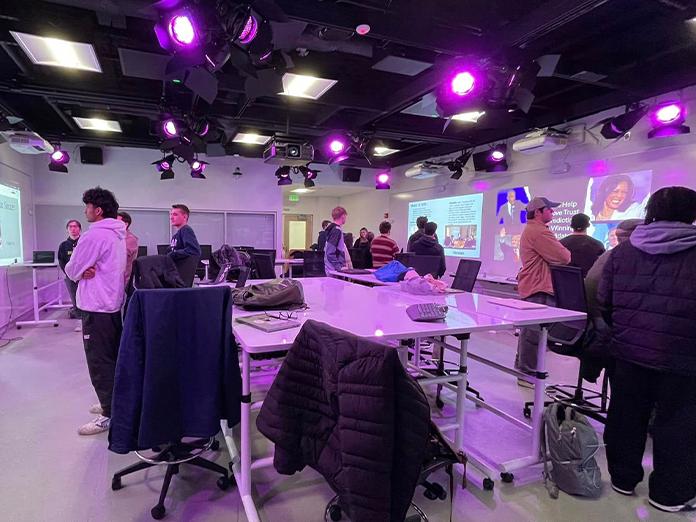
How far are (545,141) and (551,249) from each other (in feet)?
7.43

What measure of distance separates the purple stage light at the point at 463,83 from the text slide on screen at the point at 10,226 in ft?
19.7

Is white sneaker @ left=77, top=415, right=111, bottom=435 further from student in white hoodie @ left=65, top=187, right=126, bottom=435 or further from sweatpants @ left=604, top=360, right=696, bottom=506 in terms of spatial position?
sweatpants @ left=604, top=360, right=696, bottom=506

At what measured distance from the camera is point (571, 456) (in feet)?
6.96

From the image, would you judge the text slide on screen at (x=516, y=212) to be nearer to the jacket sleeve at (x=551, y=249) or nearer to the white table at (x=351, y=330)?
the jacket sleeve at (x=551, y=249)

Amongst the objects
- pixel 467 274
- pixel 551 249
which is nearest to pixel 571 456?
pixel 551 249

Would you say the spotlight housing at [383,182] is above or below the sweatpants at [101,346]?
above

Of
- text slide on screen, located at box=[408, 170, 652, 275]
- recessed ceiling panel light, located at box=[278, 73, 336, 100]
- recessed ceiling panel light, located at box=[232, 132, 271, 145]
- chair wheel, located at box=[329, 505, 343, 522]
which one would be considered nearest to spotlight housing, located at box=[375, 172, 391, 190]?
text slide on screen, located at box=[408, 170, 652, 275]

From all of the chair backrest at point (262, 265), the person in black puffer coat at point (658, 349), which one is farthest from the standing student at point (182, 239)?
the person in black puffer coat at point (658, 349)

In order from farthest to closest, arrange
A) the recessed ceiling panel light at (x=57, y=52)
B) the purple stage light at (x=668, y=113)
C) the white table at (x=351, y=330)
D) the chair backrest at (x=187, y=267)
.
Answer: the chair backrest at (x=187, y=267), the purple stage light at (x=668, y=113), the recessed ceiling panel light at (x=57, y=52), the white table at (x=351, y=330)

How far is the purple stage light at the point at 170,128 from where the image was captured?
4.91 m

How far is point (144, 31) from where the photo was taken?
11.7 ft

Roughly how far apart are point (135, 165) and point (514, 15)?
722cm

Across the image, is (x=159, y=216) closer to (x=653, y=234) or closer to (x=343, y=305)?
(x=343, y=305)

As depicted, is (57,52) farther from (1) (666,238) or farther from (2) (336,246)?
(1) (666,238)
